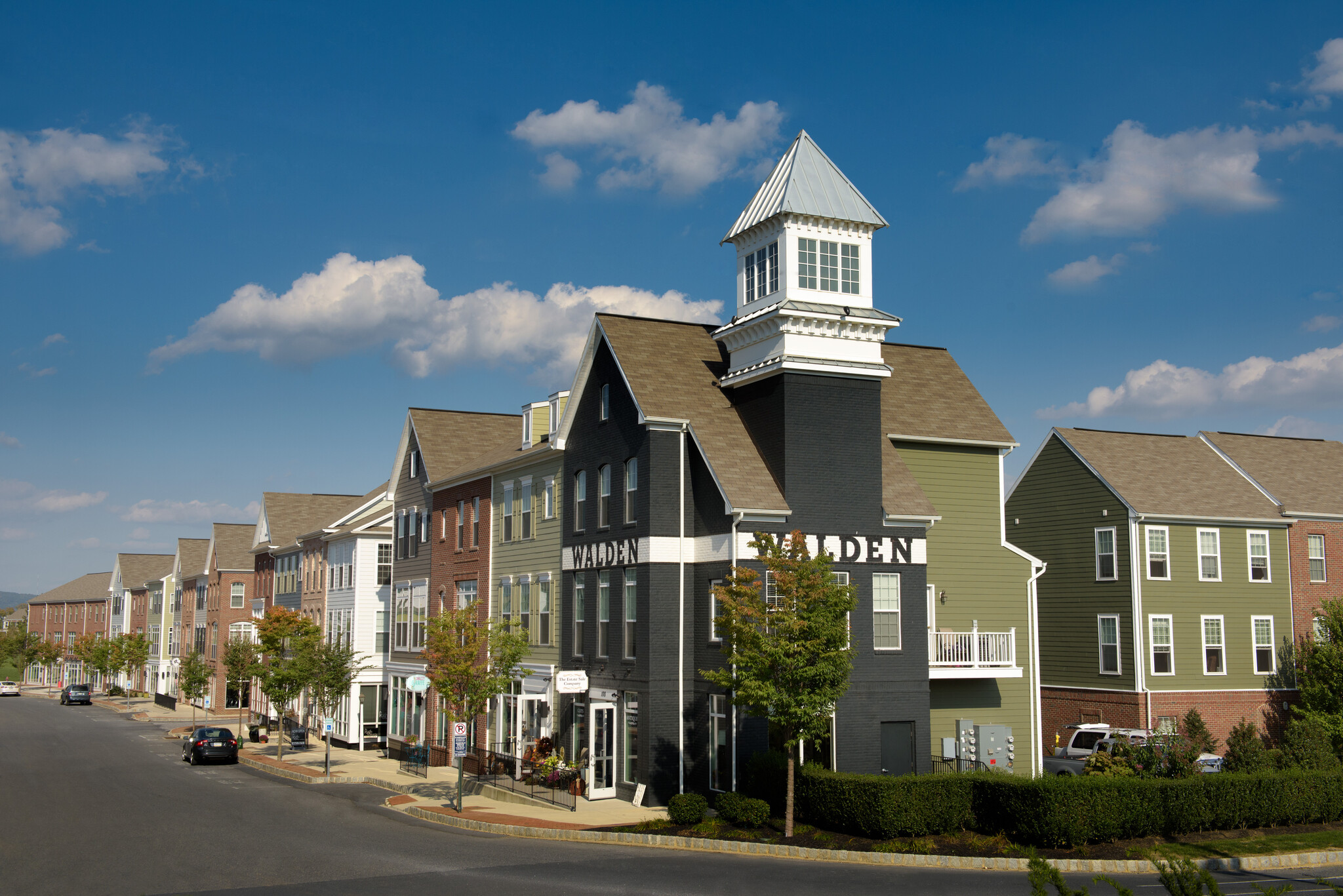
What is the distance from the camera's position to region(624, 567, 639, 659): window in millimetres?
31703

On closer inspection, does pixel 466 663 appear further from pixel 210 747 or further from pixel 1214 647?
pixel 1214 647

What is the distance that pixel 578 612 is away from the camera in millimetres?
35469

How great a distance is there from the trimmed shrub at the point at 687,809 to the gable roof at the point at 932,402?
12.7 m

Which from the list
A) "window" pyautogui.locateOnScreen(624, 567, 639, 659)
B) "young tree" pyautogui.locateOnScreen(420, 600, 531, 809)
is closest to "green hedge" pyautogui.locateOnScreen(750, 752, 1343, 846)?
"window" pyautogui.locateOnScreen(624, 567, 639, 659)

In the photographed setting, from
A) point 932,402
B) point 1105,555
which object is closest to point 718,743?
point 932,402

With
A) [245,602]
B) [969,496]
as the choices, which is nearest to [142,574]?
[245,602]

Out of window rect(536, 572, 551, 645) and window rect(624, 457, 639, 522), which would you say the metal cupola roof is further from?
window rect(536, 572, 551, 645)

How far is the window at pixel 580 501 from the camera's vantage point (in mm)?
35438

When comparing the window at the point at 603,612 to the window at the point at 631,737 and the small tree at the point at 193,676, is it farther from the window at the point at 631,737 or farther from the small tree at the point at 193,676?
the small tree at the point at 193,676

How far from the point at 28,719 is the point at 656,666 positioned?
61253mm

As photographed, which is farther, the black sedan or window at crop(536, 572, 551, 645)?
the black sedan

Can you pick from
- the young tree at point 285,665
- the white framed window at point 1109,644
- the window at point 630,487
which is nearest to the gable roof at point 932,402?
the window at point 630,487

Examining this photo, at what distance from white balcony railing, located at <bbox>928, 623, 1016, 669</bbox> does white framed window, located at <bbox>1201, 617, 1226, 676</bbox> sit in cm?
1301

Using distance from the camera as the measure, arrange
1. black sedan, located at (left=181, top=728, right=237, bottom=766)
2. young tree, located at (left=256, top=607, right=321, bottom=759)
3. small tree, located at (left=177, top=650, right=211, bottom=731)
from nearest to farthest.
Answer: young tree, located at (left=256, top=607, right=321, bottom=759), black sedan, located at (left=181, top=728, right=237, bottom=766), small tree, located at (left=177, top=650, right=211, bottom=731)
